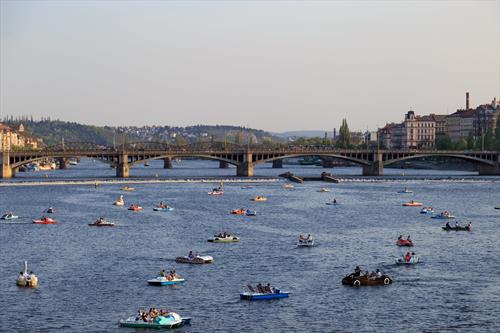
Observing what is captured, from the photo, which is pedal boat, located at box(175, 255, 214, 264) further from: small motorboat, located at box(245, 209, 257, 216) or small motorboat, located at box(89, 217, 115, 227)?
small motorboat, located at box(245, 209, 257, 216)

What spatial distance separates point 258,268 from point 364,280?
36.7ft

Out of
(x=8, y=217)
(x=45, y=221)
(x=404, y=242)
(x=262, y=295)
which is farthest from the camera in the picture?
(x=8, y=217)

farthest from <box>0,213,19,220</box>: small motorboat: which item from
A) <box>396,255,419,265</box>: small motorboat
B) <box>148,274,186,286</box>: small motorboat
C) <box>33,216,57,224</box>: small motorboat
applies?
<box>396,255,419,265</box>: small motorboat

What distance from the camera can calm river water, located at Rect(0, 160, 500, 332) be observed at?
6462cm

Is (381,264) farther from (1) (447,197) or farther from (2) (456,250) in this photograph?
(1) (447,197)

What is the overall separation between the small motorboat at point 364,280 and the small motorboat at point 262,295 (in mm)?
6714

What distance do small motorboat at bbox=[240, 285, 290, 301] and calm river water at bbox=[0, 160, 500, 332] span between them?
30.0 inches

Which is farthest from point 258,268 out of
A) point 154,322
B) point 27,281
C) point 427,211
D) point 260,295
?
point 427,211

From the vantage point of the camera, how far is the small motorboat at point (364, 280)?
7544cm

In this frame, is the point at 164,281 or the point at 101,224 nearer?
the point at 164,281

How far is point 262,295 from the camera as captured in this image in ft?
229

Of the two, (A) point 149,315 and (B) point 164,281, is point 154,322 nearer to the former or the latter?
(A) point 149,315

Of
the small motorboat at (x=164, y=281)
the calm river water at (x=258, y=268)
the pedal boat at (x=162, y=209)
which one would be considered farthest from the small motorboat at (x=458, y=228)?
the small motorboat at (x=164, y=281)

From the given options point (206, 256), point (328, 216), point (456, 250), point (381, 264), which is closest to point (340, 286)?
point (381, 264)
